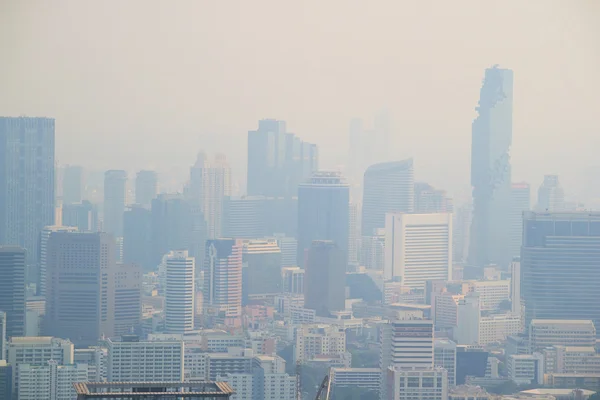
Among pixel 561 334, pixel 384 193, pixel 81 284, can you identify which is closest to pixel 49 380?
pixel 81 284

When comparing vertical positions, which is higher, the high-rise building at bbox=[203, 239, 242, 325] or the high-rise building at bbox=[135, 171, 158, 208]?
the high-rise building at bbox=[135, 171, 158, 208]

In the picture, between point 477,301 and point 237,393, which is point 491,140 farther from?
point 237,393

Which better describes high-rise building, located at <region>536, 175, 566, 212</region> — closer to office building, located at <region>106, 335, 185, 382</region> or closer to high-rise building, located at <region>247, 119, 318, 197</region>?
high-rise building, located at <region>247, 119, 318, 197</region>

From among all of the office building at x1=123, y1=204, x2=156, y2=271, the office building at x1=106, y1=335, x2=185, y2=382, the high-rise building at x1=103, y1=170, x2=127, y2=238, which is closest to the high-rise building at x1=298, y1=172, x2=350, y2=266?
the office building at x1=123, y1=204, x2=156, y2=271

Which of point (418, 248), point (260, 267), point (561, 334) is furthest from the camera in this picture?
point (418, 248)

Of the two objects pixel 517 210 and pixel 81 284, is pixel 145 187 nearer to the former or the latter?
pixel 81 284

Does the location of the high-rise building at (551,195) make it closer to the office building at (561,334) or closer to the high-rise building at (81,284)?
the office building at (561,334)

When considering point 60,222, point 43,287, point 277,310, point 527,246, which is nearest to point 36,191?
point 60,222
